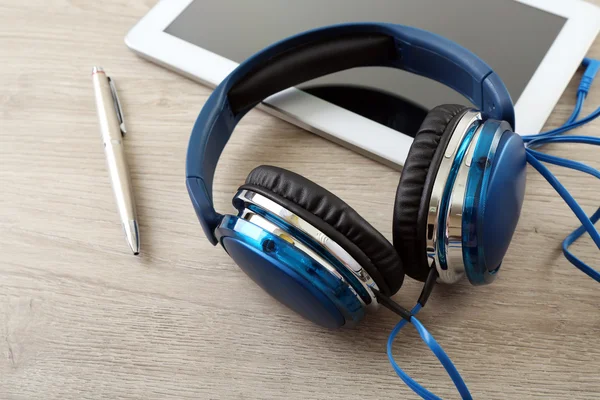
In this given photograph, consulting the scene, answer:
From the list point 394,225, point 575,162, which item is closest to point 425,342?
point 394,225

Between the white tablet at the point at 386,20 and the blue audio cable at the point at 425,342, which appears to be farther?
the white tablet at the point at 386,20

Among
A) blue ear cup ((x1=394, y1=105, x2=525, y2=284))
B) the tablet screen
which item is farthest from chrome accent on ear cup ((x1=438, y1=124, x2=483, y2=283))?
the tablet screen

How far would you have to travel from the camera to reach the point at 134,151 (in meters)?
0.72

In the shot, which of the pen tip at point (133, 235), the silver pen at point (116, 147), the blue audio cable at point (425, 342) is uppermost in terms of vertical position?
the blue audio cable at point (425, 342)

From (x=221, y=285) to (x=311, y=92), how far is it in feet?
0.85

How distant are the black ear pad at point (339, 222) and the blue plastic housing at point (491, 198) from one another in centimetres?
6

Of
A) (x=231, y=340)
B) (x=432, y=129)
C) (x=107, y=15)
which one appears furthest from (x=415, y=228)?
(x=107, y=15)

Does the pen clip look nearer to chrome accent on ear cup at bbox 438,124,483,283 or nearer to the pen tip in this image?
the pen tip

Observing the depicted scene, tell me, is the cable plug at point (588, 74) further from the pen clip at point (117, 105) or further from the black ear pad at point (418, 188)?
A: the pen clip at point (117, 105)

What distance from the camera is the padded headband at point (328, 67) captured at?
60cm

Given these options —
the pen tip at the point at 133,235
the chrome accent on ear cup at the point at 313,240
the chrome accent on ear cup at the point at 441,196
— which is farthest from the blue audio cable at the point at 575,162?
the pen tip at the point at 133,235

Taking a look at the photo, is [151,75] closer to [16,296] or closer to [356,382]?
[16,296]

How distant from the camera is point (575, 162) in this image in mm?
585

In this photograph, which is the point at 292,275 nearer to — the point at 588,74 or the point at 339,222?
the point at 339,222
